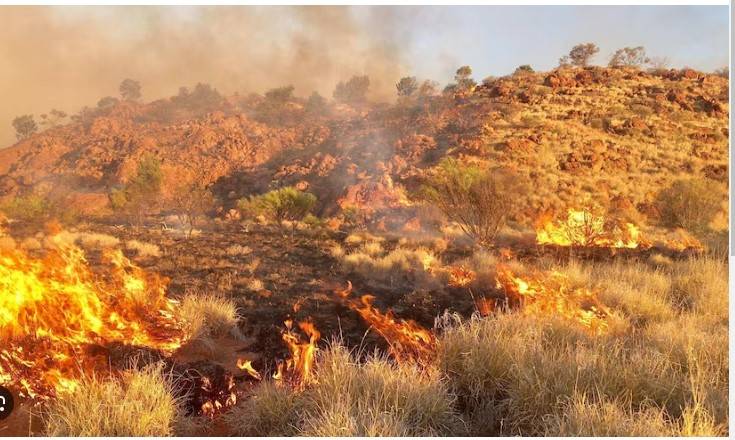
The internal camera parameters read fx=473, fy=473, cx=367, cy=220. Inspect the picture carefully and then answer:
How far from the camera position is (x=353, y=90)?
20516 millimetres

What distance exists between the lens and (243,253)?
10.7m

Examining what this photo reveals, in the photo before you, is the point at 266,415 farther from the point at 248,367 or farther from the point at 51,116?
the point at 51,116

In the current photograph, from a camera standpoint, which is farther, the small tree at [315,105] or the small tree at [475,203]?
the small tree at [315,105]

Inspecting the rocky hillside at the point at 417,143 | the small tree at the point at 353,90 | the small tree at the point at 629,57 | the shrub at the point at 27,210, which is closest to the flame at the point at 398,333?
the rocky hillside at the point at 417,143

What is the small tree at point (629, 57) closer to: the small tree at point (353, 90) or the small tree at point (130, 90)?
the small tree at point (353, 90)

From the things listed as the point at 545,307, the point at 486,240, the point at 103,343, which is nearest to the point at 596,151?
the point at 486,240

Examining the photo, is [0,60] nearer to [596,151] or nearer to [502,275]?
[502,275]

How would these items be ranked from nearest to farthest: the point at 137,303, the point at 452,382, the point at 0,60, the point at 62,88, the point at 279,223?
the point at 452,382
the point at 137,303
the point at 0,60
the point at 62,88
the point at 279,223

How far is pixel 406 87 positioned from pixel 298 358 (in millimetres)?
18764

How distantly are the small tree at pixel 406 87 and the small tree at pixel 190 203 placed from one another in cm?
984

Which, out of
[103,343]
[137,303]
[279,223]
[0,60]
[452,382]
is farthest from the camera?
[279,223]

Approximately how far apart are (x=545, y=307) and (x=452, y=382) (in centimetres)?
254

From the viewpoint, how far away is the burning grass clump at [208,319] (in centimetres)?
612

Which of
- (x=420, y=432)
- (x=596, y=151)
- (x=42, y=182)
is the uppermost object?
(x=596, y=151)
